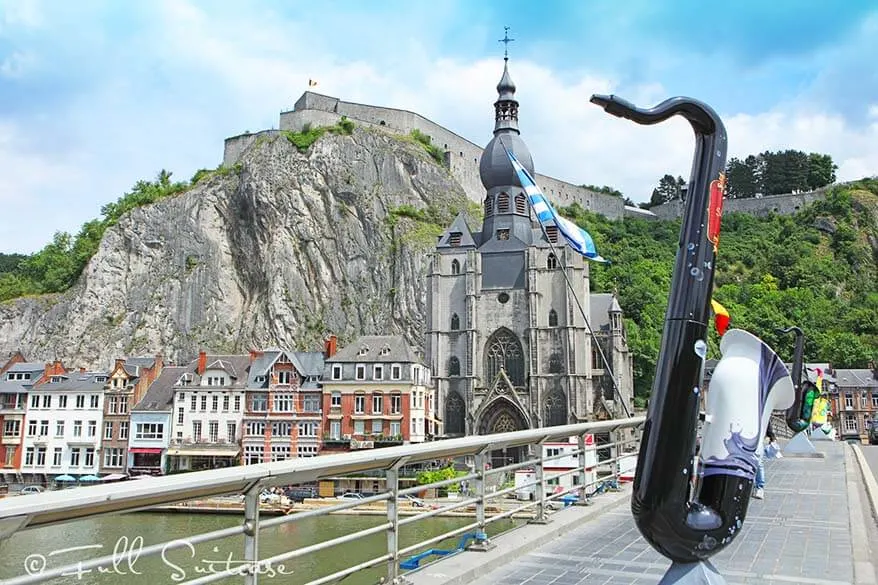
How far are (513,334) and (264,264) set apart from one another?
95.7 feet

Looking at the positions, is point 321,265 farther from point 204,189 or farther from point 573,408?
point 573,408

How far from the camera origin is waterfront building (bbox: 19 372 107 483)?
41469 mm

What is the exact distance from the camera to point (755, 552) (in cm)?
644

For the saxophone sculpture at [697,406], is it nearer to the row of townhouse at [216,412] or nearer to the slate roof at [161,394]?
the row of townhouse at [216,412]

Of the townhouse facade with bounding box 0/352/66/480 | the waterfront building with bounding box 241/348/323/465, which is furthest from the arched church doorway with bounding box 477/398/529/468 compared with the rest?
the townhouse facade with bounding box 0/352/66/480

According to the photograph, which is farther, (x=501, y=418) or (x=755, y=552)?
(x=501, y=418)

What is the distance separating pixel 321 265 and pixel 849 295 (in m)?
61.4

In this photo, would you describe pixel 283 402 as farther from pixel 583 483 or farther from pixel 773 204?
pixel 773 204

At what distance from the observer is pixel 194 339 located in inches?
2537

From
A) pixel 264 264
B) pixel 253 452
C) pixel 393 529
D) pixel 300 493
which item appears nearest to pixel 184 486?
pixel 393 529

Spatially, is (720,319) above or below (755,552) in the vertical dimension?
above

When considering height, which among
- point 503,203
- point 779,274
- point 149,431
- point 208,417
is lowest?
point 149,431

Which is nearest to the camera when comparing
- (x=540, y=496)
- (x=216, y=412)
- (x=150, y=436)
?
(x=540, y=496)

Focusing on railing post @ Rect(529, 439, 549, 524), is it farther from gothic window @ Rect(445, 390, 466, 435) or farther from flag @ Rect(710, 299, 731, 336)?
gothic window @ Rect(445, 390, 466, 435)
